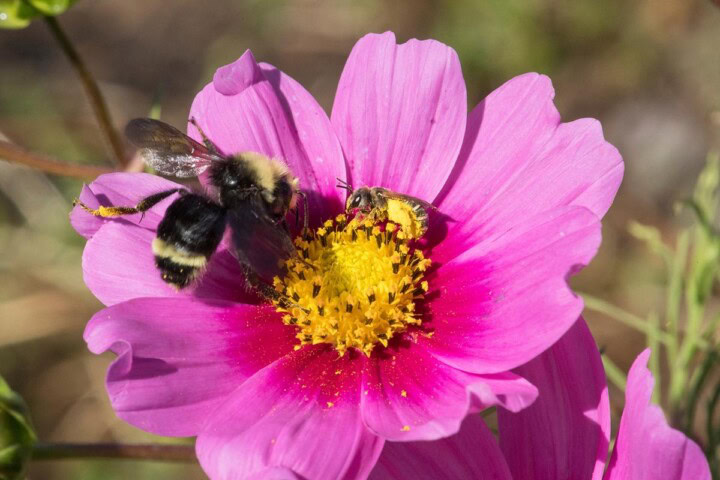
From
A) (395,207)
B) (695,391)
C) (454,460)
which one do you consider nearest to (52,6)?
(395,207)

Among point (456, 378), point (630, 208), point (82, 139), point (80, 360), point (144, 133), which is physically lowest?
point (80, 360)

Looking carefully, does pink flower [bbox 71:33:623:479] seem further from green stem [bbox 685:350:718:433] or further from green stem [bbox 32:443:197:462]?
green stem [bbox 685:350:718:433]

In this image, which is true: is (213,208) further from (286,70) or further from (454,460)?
(286,70)

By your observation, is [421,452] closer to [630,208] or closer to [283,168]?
[283,168]

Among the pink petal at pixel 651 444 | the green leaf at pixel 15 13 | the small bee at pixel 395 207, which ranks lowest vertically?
the pink petal at pixel 651 444

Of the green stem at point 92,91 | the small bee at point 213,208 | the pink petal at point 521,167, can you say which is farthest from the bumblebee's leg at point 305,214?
the green stem at point 92,91

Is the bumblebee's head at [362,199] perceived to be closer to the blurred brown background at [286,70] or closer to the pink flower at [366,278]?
the pink flower at [366,278]

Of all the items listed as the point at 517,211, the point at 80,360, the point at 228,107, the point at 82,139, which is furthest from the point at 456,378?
the point at 82,139
